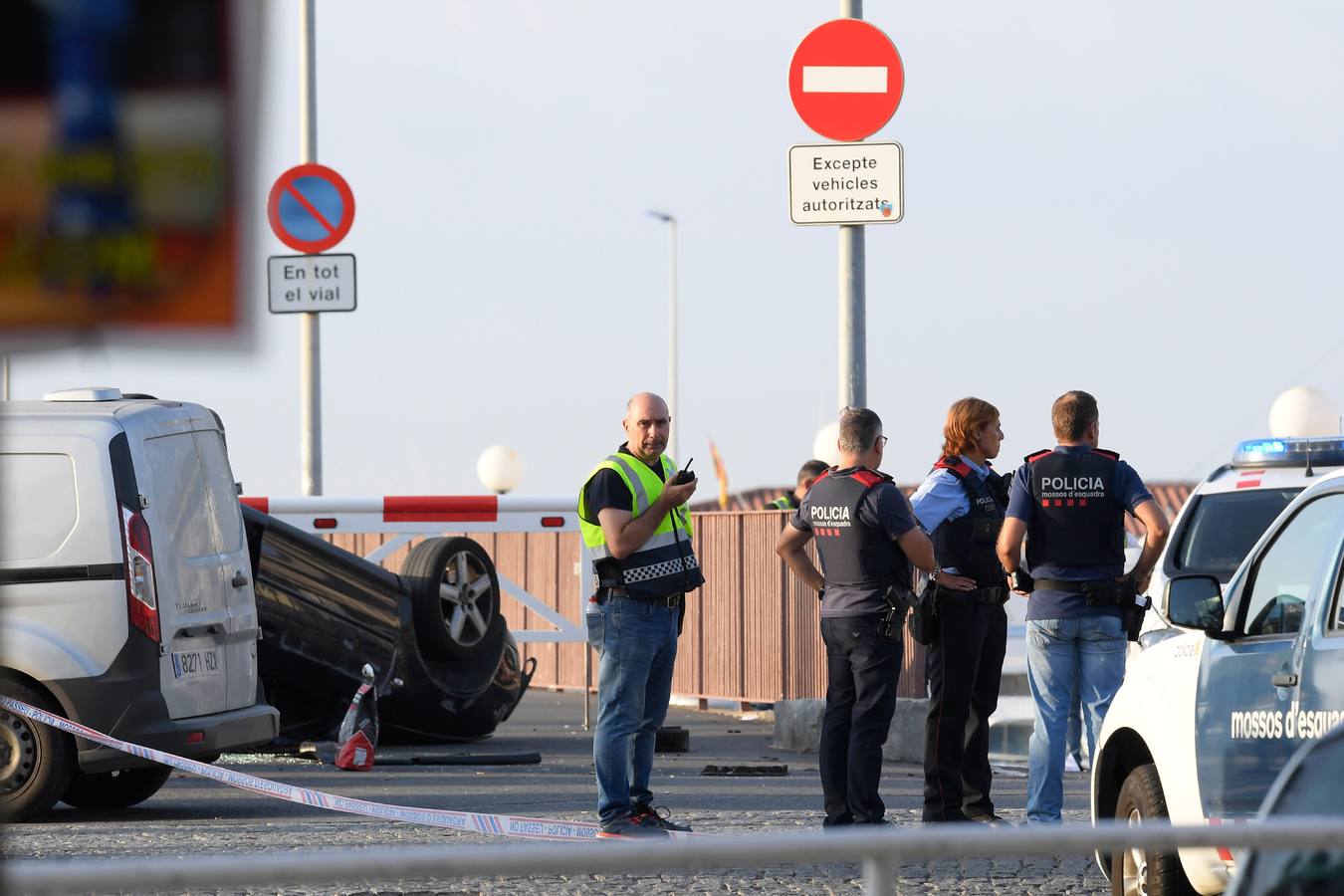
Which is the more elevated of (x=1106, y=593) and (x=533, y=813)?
(x=1106, y=593)

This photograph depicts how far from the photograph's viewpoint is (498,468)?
29.8m

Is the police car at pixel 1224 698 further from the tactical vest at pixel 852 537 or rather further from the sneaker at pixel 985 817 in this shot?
the sneaker at pixel 985 817

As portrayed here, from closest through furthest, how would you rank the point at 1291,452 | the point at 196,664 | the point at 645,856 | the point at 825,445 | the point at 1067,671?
the point at 645,856 → the point at 1067,671 → the point at 196,664 → the point at 1291,452 → the point at 825,445

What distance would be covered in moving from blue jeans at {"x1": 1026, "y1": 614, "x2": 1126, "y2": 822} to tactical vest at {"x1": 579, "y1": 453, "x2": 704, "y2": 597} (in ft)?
4.91

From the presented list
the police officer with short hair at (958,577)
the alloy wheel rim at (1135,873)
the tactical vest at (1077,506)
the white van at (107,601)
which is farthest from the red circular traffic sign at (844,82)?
the alloy wheel rim at (1135,873)

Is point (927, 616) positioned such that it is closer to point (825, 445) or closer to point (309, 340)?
point (309, 340)

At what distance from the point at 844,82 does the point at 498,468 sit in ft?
63.9

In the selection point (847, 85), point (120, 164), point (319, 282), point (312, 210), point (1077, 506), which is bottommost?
point (1077, 506)

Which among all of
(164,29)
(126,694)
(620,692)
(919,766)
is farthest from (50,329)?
(919,766)

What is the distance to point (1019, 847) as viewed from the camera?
3.18m

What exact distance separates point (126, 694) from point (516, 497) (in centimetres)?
540

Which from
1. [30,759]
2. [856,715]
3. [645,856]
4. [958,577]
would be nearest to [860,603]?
[856,715]

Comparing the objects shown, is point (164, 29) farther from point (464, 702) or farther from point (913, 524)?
point (464, 702)

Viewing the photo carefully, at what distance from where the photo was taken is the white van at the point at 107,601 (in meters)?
9.58
